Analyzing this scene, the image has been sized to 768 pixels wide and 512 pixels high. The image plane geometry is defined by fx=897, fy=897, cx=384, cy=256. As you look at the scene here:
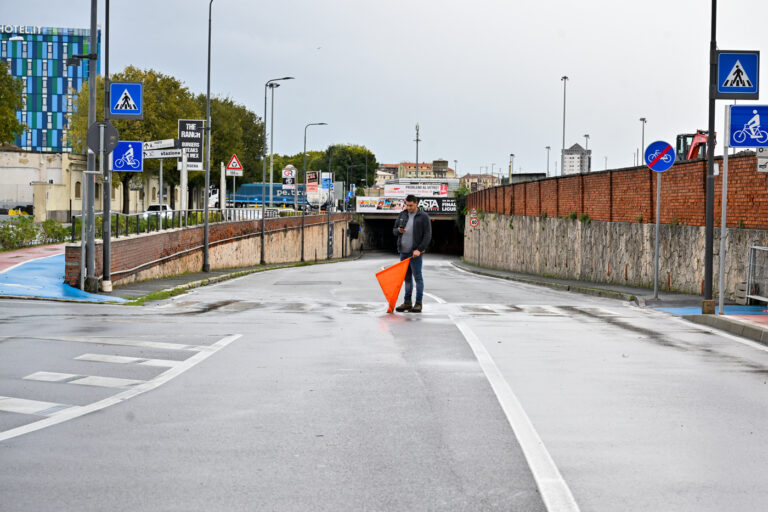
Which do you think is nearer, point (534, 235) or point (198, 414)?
point (198, 414)

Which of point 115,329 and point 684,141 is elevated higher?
point 684,141

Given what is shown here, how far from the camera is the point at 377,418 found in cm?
690

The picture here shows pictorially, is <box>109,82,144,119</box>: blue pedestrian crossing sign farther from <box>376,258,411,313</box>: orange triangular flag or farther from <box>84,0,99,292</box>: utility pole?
<box>376,258,411,313</box>: orange triangular flag

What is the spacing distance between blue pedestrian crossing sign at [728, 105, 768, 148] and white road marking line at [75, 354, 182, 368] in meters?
9.82

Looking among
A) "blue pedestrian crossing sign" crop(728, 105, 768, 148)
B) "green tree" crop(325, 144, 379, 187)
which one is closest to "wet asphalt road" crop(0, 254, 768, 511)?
"blue pedestrian crossing sign" crop(728, 105, 768, 148)

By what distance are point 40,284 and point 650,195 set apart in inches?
642

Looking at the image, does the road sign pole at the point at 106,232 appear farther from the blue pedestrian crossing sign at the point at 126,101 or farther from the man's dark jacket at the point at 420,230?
the man's dark jacket at the point at 420,230

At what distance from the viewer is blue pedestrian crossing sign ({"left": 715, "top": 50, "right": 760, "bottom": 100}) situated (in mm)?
15477

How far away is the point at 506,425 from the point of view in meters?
6.71

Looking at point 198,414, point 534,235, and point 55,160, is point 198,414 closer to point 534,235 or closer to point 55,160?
point 534,235

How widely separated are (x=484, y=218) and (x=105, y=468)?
173 ft

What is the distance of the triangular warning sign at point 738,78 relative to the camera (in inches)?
610

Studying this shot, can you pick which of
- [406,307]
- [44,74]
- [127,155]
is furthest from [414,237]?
[44,74]

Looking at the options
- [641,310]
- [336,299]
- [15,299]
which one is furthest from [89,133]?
[641,310]
